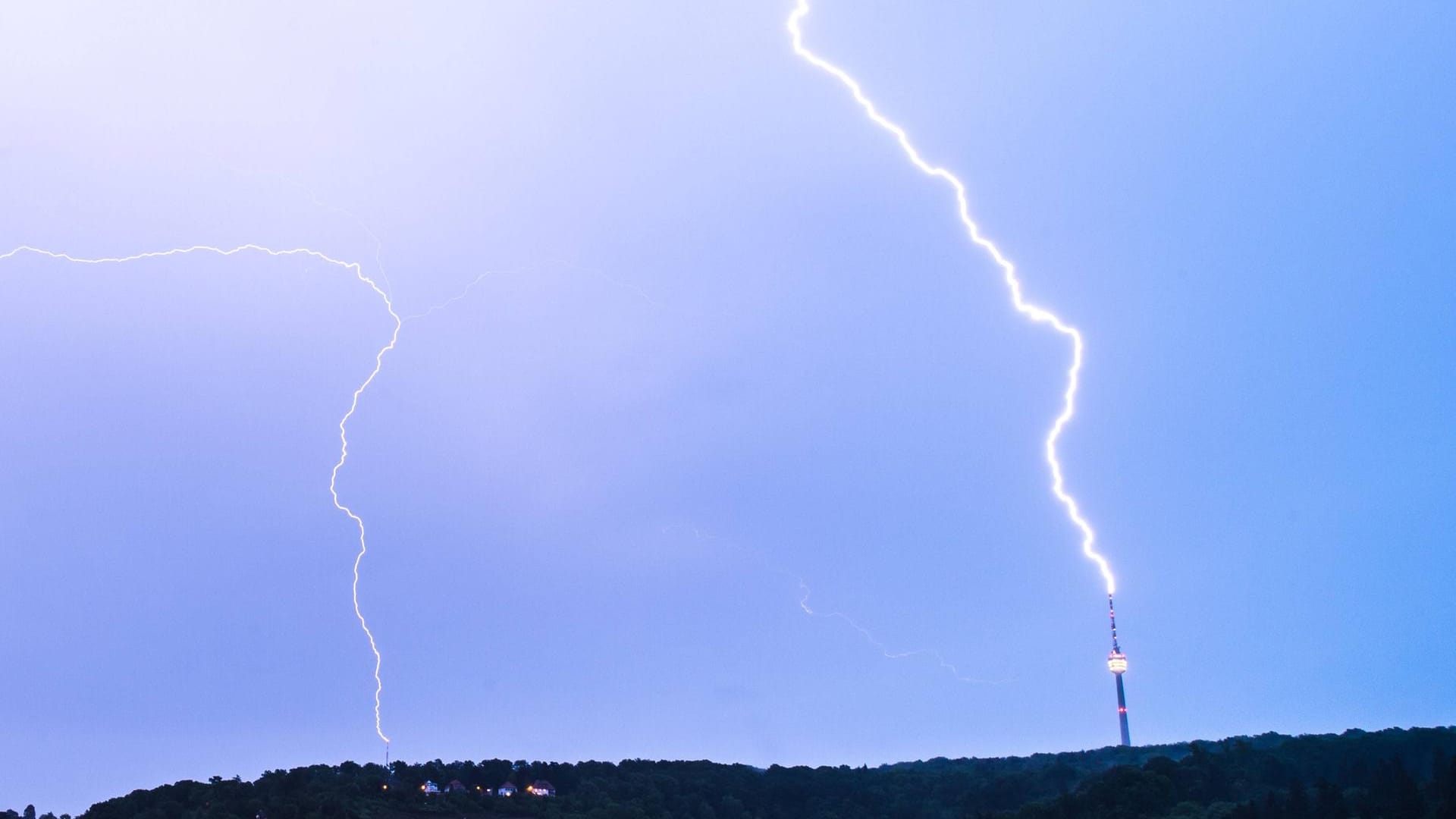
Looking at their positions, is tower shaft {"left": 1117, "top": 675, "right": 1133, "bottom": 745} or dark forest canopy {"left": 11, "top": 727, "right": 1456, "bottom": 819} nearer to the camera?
dark forest canopy {"left": 11, "top": 727, "right": 1456, "bottom": 819}

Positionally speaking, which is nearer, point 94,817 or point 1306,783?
point 1306,783

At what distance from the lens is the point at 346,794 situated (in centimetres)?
4238

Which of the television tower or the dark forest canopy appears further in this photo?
the television tower

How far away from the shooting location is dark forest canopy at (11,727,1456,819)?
103ft

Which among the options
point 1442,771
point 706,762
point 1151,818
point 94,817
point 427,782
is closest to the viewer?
point 1442,771

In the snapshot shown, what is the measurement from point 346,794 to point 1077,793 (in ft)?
74.9

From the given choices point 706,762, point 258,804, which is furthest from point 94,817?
point 706,762

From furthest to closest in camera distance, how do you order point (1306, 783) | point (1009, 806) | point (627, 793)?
1. point (627, 793)
2. point (1009, 806)
3. point (1306, 783)

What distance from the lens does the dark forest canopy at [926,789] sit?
31453mm

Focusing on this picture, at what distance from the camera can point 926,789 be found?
168ft

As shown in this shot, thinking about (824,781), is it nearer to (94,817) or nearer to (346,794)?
(346,794)

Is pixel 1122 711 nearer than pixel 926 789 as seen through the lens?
No

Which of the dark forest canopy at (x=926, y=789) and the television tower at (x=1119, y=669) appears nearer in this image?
the dark forest canopy at (x=926, y=789)

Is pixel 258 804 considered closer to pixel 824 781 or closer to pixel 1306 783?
pixel 824 781
